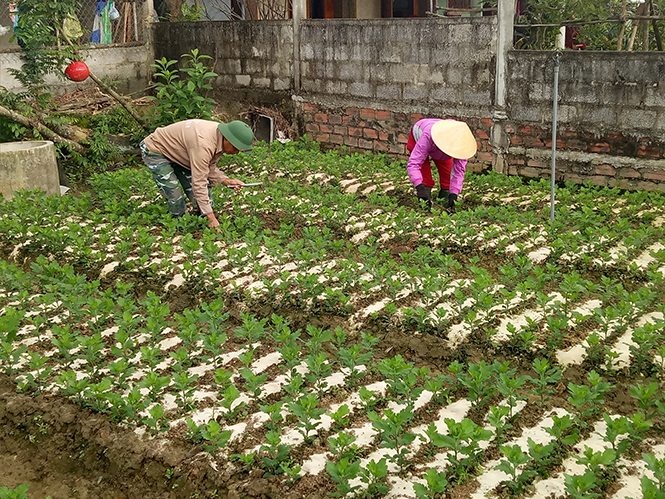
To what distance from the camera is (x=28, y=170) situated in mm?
8203

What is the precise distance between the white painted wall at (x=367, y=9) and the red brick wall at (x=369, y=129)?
16.1 feet

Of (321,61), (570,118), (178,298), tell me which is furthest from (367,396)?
(321,61)

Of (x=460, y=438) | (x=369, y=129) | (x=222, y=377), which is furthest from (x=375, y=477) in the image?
(x=369, y=129)

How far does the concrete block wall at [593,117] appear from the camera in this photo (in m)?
7.68

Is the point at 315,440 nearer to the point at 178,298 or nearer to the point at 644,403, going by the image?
the point at 644,403

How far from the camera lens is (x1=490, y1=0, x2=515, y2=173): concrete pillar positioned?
8.39m

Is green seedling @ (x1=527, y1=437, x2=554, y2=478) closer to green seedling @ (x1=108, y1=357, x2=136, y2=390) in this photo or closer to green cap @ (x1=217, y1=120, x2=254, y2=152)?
green seedling @ (x1=108, y1=357, x2=136, y2=390)

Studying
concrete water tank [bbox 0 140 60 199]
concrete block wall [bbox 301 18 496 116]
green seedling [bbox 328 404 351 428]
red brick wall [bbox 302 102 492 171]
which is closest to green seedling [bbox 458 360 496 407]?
green seedling [bbox 328 404 351 428]

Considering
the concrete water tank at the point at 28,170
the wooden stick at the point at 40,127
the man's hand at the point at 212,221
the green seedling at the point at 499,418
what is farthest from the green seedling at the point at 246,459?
the wooden stick at the point at 40,127

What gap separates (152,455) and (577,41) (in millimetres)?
10896

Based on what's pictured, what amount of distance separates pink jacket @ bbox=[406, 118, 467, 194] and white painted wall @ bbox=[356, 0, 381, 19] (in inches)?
320

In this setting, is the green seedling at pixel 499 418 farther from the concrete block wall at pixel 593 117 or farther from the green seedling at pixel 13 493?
the concrete block wall at pixel 593 117

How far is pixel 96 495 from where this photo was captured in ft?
11.4

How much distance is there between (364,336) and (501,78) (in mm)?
5411
